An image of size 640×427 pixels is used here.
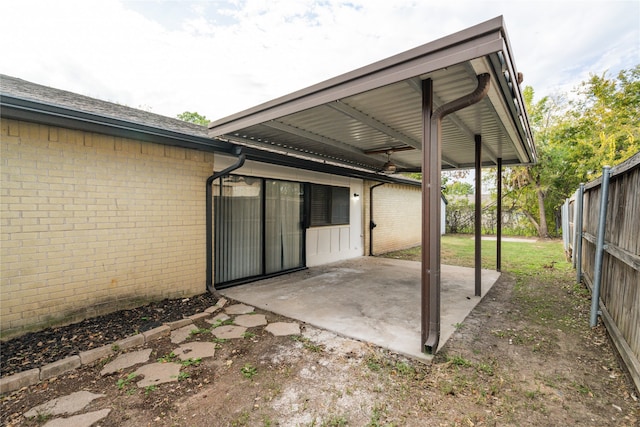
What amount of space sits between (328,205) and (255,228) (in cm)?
252

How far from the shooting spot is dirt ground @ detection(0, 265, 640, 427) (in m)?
1.97

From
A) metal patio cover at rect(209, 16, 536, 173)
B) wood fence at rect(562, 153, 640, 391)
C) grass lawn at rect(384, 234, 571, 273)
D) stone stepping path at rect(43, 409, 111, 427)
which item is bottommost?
grass lawn at rect(384, 234, 571, 273)

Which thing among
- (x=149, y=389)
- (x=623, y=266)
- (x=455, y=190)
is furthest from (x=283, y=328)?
(x=455, y=190)

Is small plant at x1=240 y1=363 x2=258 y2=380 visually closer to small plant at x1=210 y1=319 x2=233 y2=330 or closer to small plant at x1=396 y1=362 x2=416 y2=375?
small plant at x1=210 y1=319 x2=233 y2=330

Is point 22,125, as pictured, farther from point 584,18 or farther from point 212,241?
point 584,18

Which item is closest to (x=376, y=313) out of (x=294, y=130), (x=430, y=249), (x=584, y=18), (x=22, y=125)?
(x=430, y=249)

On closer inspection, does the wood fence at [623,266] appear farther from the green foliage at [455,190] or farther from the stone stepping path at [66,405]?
the green foliage at [455,190]

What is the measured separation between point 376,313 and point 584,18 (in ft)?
24.3

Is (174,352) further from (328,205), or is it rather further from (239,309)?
(328,205)

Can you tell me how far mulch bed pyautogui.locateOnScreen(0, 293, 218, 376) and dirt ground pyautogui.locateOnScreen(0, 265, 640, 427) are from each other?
0.21 meters

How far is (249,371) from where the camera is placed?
8.34ft

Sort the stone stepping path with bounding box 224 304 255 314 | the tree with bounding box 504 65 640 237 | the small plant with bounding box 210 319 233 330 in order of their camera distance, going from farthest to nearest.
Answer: the tree with bounding box 504 65 640 237 → the stone stepping path with bounding box 224 304 255 314 → the small plant with bounding box 210 319 233 330

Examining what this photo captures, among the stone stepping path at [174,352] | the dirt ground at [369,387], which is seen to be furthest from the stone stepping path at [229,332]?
the dirt ground at [369,387]

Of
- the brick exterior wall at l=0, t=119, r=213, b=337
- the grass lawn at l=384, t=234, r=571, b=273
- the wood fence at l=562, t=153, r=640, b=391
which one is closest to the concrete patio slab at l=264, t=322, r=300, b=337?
the brick exterior wall at l=0, t=119, r=213, b=337
